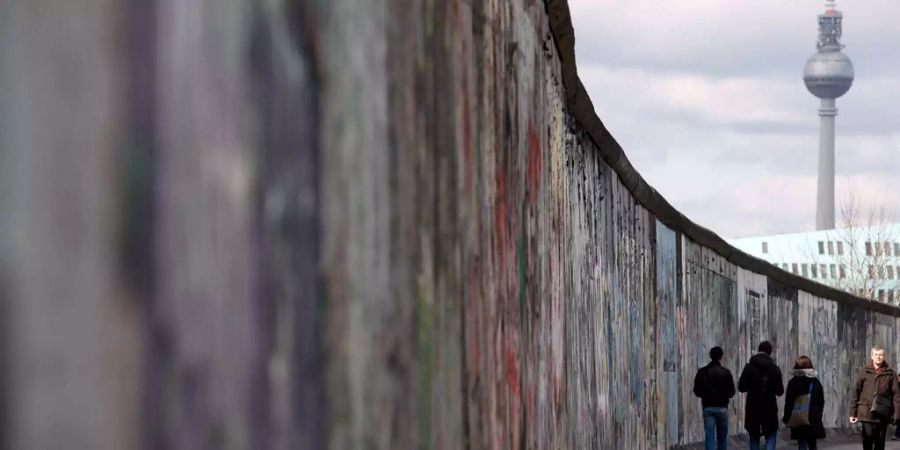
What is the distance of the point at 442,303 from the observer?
4039 mm

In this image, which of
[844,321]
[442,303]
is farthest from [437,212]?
[844,321]

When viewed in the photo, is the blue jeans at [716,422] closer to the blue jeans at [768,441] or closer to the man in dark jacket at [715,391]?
the man in dark jacket at [715,391]

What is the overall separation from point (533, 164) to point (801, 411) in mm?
11127

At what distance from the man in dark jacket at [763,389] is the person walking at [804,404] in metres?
0.14

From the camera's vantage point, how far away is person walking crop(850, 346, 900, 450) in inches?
679

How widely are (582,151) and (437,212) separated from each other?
22.8ft

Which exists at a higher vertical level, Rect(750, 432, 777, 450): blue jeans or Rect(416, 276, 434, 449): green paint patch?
Rect(416, 276, 434, 449): green paint patch

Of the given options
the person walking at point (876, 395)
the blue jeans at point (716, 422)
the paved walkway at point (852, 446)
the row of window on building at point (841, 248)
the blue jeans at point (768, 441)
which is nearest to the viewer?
the blue jeans at point (716, 422)

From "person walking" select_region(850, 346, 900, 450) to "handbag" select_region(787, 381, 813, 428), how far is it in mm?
595

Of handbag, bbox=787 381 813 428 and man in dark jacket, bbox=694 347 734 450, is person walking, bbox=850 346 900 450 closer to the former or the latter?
handbag, bbox=787 381 813 428

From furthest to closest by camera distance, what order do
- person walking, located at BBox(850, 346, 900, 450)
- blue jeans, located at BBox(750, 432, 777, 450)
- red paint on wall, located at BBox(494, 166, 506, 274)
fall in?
person walking, located at BBox(850, 346, 900, 450), blue jeans, located at BBox(750, 432, 777, 450), red paint on wall, located at BBox(494, 166, 506, 274)

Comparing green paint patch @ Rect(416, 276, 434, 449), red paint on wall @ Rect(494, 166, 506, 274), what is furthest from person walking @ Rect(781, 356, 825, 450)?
green paint patch @ Rect(416, 276, 434, 449)

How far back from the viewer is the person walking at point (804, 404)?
16.7m

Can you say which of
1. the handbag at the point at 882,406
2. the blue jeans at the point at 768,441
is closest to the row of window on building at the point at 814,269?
the handbag at the point at 882,406
